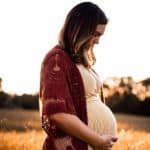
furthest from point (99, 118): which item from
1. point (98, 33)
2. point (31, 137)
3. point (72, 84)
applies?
point (31, 137)

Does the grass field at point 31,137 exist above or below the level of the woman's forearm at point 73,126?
below

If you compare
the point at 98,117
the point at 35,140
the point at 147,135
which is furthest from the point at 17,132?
the point at 98,117

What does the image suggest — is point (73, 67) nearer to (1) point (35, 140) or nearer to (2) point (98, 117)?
(2) point (98, 117)

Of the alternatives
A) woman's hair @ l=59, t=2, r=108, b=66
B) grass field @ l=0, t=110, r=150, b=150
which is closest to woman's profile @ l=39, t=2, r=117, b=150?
woman's hair @ l=59, t=2, r=108, b=66

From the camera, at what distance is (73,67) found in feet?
14.0

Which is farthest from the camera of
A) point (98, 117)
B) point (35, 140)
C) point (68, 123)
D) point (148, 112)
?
point (148, 112)

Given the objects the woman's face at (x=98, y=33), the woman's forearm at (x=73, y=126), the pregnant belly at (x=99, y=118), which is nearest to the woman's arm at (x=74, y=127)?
the woman's forearm at (x=73, y=126)

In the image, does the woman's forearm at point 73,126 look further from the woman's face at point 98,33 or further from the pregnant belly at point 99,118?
the woman's face at point 98,33

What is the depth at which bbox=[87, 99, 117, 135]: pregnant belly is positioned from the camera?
4.46m

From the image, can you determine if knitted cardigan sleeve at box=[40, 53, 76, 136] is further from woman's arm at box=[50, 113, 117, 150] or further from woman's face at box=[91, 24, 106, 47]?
woman's face at box=[91, 24, 106, 47]

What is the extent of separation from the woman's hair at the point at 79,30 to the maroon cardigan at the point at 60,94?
47 millimetres

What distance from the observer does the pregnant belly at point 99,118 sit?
4.46 meters

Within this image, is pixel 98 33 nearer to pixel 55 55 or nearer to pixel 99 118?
pixel 55 55

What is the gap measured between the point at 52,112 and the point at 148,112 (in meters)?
6.55
